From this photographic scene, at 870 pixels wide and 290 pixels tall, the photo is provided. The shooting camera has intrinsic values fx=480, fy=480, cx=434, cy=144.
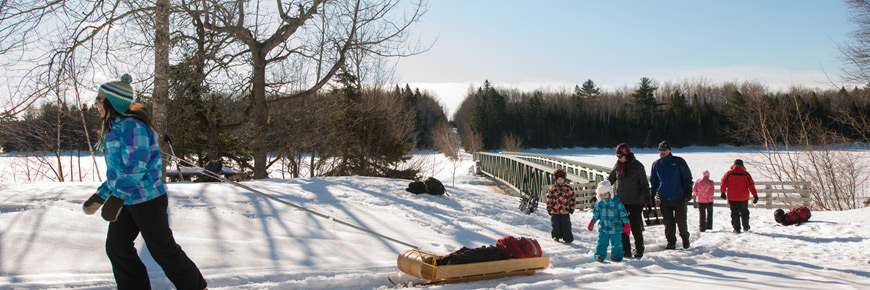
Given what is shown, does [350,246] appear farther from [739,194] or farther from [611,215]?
[739,194]

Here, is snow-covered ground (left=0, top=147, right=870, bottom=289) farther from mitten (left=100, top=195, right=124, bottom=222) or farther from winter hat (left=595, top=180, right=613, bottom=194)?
mitten (left=100, top=195, right=124, bottom=222)

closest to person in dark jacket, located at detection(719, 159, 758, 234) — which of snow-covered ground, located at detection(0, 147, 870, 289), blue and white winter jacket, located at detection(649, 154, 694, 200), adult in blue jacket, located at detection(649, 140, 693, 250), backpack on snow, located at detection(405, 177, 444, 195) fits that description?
snow-covered ground, located at detection(0, 147, 870, 289)

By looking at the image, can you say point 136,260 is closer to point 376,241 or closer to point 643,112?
point 376,241

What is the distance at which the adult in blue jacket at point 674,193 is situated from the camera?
6.99 m

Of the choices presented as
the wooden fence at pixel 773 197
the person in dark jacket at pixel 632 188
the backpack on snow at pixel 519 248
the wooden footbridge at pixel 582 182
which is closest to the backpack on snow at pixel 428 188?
the wooden footbridge at pixel 582 182

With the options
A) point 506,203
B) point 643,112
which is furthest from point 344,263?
point 643,112

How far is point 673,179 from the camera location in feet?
23.1

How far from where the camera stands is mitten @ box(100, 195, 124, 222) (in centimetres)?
294

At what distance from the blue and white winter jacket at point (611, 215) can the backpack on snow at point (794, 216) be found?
5.36 meters

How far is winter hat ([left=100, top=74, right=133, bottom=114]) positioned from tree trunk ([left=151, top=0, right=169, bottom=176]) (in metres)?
4.77

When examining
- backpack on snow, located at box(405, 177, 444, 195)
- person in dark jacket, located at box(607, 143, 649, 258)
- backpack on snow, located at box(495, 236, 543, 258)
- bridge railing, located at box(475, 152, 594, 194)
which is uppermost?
person in dark jacket, located at box(607, 143, 649, 258)

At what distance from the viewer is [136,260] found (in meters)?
3.31

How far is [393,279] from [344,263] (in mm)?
628

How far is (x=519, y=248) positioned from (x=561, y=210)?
2.41m
